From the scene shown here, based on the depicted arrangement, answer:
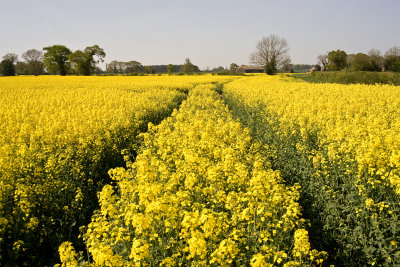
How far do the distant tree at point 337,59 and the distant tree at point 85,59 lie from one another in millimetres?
61779

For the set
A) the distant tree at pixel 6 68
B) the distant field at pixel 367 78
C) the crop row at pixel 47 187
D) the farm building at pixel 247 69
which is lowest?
the crop row at pixel 47 187

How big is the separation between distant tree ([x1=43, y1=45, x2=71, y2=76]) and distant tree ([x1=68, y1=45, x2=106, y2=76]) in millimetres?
3314

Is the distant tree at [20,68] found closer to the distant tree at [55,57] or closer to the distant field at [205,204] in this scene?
the distant tree at [55,57]

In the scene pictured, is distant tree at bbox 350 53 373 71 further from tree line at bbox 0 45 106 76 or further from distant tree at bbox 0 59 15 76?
distant tree at bbox 0 59 15 76

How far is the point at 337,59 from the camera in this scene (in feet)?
233

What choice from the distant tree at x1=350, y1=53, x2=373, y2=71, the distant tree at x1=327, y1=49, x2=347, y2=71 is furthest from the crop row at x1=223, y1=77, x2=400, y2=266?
the distant tree at x1=327, y1=49, x2=347, y2=71

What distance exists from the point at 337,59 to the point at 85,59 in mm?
66088

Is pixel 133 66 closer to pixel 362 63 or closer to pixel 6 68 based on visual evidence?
pixel 6 68

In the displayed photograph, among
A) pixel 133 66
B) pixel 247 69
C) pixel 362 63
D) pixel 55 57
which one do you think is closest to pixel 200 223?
pixel 362 63

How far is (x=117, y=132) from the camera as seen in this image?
11609 mm

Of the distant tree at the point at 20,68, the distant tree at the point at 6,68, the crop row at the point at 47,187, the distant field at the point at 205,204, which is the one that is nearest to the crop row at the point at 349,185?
the distant field at the point at 205,204

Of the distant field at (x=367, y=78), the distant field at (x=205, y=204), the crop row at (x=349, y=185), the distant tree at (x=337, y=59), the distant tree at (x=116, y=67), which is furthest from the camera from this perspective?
the distant tree at (x=116, y=67)

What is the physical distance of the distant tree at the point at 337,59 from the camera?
232 ft

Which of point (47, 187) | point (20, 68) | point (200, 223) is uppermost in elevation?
point (20, 68)
